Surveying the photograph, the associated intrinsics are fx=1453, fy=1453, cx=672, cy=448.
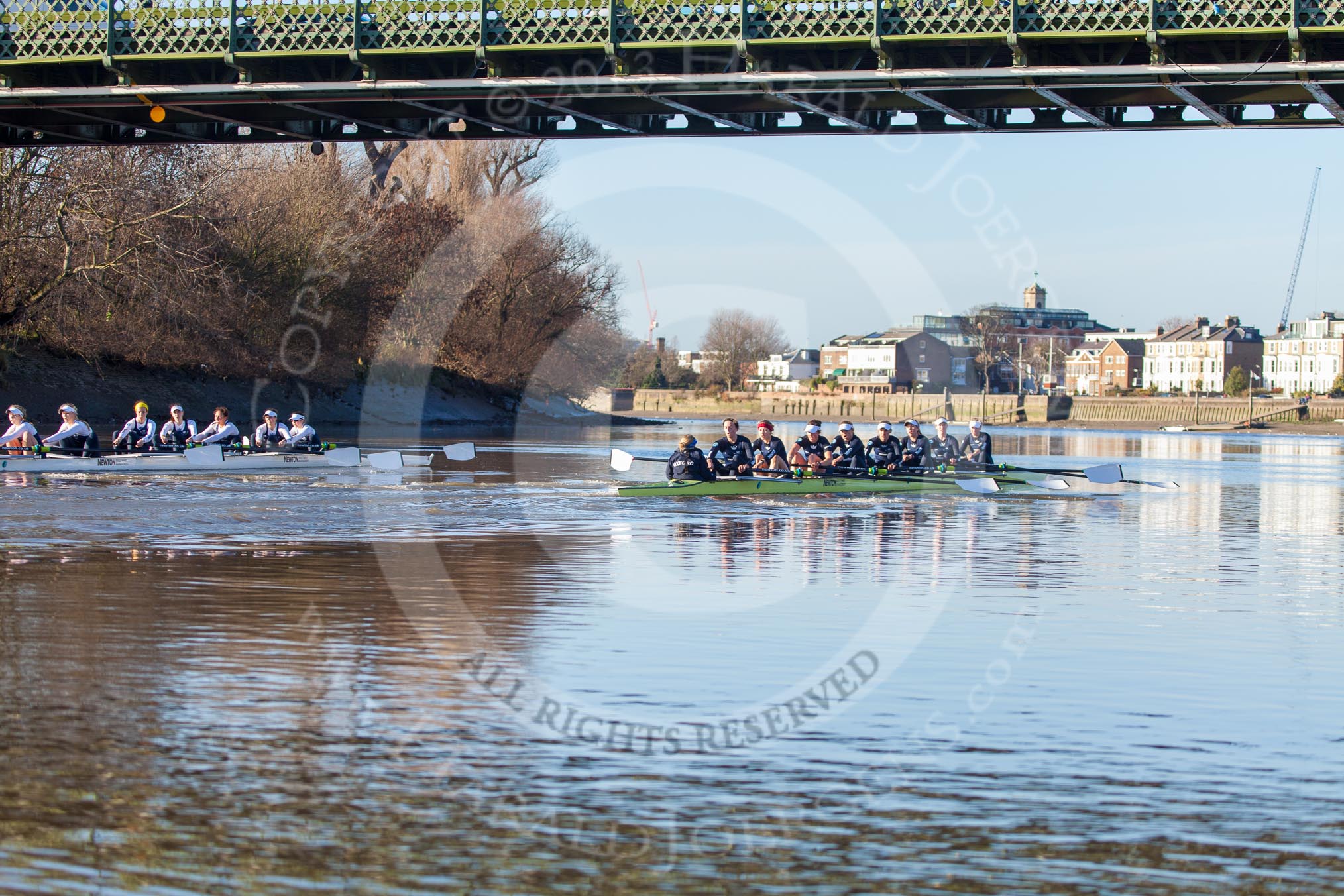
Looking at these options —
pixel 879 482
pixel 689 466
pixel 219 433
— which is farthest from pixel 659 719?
pixel 219 433

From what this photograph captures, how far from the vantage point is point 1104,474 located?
35.0 m

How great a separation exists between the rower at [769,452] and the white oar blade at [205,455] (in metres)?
12.2

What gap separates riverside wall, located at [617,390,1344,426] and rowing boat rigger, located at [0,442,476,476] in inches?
4167

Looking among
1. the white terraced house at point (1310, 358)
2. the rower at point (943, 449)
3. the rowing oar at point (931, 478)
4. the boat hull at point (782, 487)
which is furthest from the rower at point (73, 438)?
the white terraced house at point (1310, 358)

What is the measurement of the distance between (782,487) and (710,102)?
994cm

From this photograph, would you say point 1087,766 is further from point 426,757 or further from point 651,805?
point 426,757

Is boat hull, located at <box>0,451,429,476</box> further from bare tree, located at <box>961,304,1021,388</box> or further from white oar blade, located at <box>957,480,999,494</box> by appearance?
bare tree, located at <box>961,304,1021,388</box>

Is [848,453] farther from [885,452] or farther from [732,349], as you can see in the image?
[732,349]

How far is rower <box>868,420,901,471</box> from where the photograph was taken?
31.7 m

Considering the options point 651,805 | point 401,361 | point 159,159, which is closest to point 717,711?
point 651,805

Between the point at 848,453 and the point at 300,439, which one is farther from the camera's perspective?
the point at 300,439

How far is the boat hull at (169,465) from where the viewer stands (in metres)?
30.0

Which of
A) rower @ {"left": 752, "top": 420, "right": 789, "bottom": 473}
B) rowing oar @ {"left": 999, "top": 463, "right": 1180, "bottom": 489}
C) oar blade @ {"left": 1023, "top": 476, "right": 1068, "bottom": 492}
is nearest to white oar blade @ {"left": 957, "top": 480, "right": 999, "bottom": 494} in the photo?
rowing oar @ {"left": 999, "top": 463, "right": 1180, "bottom": 489}

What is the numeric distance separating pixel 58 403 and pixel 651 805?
157 feet
